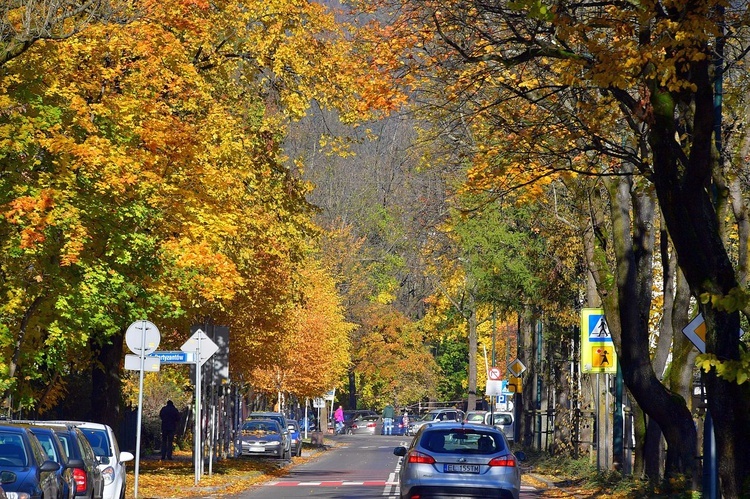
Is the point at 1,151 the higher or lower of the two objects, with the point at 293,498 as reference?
higher

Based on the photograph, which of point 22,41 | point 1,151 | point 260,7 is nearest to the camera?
point 22,41

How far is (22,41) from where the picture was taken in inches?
720

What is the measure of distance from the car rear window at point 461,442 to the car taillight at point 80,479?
5218mm

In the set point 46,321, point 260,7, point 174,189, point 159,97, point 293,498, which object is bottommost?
point 293,498

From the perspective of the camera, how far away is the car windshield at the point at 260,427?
46250 millimetres

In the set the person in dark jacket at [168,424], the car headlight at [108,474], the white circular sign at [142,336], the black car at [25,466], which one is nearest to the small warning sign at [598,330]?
the white circular sign at [142,336]

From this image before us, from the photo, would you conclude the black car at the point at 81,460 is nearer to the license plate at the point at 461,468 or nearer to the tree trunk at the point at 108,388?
the license plate at the point at 461,468

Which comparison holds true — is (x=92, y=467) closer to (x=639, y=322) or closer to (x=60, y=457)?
(x=60, y=457)

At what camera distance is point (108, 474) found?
20.0 m

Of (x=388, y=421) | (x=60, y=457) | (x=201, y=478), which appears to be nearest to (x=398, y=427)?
(x=388, y=421)

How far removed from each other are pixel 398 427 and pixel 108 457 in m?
72.6

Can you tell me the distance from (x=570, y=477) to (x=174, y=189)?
43.0 ft

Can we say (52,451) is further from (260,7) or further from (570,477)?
(570,477)

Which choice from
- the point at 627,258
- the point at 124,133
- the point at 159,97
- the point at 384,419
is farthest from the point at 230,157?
the point at 384,419
